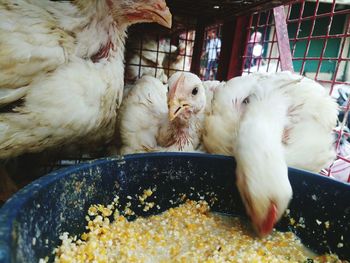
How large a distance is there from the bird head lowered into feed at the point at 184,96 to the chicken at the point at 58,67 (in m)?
0.28

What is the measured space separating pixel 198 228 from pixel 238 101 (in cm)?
63

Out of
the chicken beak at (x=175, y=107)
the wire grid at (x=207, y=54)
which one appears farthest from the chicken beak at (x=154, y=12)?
the wire grid at (x=207, y=54)

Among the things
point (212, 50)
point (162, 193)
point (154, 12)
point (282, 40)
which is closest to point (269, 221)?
point (162, 193)

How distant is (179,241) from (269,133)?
514 mm

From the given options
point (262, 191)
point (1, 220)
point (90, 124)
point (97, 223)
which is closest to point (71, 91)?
point (90, 124)

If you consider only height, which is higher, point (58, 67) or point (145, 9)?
point (145, 9)

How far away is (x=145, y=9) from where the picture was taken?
1445 millimetres

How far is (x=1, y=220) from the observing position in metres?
0.62

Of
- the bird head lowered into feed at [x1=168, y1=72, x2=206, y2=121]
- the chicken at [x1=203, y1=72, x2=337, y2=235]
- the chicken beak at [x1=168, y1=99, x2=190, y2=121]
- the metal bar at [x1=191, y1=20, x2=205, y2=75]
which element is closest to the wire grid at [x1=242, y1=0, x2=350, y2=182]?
the chicken at [x1=203, y1=72, x2=337, y2=235]

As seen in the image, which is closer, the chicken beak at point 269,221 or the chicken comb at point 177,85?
the chicken beak at point 269,221

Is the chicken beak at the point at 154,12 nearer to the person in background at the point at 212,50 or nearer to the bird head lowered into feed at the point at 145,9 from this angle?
the bird head lowered into feed at the point at 145,9

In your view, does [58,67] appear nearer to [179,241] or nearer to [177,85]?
[177,85]

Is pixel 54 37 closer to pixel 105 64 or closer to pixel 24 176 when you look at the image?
pixel 105 64

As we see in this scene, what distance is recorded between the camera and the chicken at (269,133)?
3.24ft
